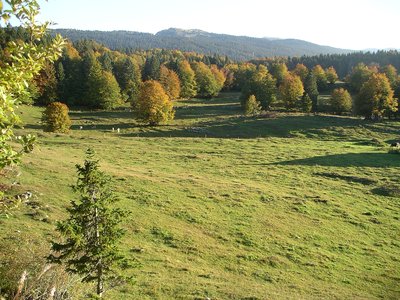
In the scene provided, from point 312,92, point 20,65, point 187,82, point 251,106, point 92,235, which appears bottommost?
point 251,106

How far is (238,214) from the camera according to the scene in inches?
1427

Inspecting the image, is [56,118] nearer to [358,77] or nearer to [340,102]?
[340,102]

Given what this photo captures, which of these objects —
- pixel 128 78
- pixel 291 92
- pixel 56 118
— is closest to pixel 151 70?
pixel 128 78

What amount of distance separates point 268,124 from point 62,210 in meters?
66.5

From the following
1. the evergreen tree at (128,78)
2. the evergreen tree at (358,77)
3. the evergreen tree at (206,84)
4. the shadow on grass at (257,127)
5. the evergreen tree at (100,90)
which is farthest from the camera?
the evergreen tree at (358,77)

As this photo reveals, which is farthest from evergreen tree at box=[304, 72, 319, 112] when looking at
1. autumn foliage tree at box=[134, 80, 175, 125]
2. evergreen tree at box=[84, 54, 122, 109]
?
evergreen tree at box=[84, 54, 122, 109]

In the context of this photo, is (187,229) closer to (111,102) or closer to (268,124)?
(268,124)


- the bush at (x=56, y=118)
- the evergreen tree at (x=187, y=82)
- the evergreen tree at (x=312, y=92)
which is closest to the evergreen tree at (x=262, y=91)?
the evergreen tree at (x=312, y=92)

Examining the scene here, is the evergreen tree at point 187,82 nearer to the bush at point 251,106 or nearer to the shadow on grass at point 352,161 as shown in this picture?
the bush at point 251,106

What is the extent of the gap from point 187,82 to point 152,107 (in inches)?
2232

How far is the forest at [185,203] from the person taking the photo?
1277 centimetres

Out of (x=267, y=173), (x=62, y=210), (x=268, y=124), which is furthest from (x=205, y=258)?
(x=268, y=124)

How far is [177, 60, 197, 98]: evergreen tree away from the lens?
13750cm

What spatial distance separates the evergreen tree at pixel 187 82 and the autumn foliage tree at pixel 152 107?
162 ft
